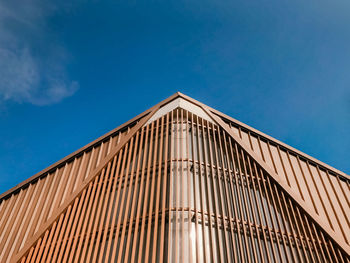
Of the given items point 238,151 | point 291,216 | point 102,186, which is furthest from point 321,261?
point 102,186

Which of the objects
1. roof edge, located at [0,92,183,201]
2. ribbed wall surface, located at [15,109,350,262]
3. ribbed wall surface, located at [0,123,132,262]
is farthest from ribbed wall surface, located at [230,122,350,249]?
ribbed wall surface, located at [0,123,132,262]

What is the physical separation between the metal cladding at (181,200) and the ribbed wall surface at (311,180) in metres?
0.06

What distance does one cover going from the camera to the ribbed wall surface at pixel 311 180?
13545 mm

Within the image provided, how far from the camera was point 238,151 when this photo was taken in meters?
14.8

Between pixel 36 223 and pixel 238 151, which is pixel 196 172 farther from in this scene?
pixel 36 223

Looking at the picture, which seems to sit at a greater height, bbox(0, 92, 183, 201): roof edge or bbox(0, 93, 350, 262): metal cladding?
bbox(0, 92, 183, 201): roof edge

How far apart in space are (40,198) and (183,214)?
28.3 feet

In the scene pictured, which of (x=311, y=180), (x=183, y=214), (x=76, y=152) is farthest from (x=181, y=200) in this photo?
(x=76, y=152)

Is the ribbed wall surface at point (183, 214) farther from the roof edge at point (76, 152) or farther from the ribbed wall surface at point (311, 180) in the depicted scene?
the roof edge at point (76, 152)

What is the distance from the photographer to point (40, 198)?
15.5 meters

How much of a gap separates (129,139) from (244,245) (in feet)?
25.8

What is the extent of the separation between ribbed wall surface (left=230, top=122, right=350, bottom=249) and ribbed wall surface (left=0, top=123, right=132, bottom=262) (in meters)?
7.75

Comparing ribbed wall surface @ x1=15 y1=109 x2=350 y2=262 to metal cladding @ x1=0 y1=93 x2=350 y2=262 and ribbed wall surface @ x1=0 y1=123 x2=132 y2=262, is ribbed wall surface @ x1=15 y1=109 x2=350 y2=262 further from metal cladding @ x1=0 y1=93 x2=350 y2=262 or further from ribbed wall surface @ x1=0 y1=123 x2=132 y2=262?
ribbed wall surface @ x1=0 y1=123 x2=132 y2=262

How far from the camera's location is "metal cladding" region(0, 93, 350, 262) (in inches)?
427
